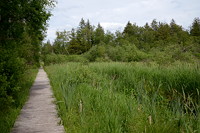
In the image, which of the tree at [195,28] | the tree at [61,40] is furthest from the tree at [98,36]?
the tree at [195,28]

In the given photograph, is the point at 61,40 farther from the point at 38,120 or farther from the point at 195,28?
the point at 38,120

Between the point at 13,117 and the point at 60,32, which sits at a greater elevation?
the point at 60,32

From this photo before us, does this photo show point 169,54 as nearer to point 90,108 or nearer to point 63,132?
point 90,108

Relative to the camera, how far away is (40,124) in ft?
13.4

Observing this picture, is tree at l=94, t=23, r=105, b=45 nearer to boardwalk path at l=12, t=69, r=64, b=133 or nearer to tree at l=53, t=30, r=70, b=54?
tree at l=53, t=30, r=70, b=54

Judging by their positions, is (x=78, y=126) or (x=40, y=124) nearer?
(x=78, y=126)

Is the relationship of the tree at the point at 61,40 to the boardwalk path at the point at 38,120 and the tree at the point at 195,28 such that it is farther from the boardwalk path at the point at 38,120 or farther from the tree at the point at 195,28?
the boardwalk path at the point at 38,120

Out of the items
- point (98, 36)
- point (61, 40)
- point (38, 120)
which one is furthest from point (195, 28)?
point (38, 120)

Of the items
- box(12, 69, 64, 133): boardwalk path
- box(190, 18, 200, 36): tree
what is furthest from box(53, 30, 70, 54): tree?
box(12, 69, 64, 133): boardwalk path

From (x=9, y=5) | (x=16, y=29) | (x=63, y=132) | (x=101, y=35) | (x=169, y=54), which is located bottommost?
(x=63, y=132)

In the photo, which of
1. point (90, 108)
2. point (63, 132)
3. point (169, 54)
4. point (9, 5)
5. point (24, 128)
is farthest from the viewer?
point (169, 54)

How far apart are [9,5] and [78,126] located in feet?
20.9

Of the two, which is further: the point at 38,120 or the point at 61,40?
the point at 61,40

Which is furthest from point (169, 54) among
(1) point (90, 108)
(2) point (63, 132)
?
(2) point (63, 132)
